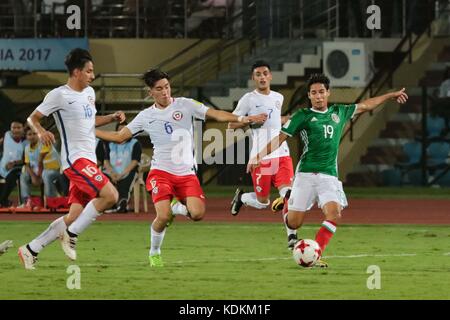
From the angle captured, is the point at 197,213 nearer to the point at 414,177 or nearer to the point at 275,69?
the point at 414,177

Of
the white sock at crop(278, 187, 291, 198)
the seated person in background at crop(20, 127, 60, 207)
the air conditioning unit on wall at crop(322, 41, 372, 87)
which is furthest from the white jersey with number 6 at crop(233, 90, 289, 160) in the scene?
the air conditioning unit on wall at crop(322, 41, 372, 87)

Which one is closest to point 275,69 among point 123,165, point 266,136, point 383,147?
point 383,147

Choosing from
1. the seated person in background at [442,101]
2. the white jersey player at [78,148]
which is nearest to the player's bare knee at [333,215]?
the white jersey player at [78,148]

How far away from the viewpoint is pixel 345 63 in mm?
35312

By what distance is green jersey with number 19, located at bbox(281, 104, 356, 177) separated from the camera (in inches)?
656

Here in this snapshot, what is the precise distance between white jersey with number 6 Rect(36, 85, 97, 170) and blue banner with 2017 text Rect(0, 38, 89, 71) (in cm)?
2005

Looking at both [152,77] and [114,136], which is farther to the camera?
[114,136]

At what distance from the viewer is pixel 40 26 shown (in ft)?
124

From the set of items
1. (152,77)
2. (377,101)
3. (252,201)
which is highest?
(152,77)

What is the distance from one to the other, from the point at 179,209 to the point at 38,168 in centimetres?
950

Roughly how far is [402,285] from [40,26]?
24538 millimetres

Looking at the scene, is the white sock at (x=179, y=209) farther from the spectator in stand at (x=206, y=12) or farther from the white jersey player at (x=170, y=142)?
the spectator in stand at (x=206, y=12)

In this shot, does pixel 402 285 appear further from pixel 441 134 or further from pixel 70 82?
pixel 441 134

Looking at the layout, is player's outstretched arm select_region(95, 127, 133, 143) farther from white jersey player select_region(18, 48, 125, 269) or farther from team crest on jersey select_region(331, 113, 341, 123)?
team crest on jersey select_region(331, 113, 341, 123)
